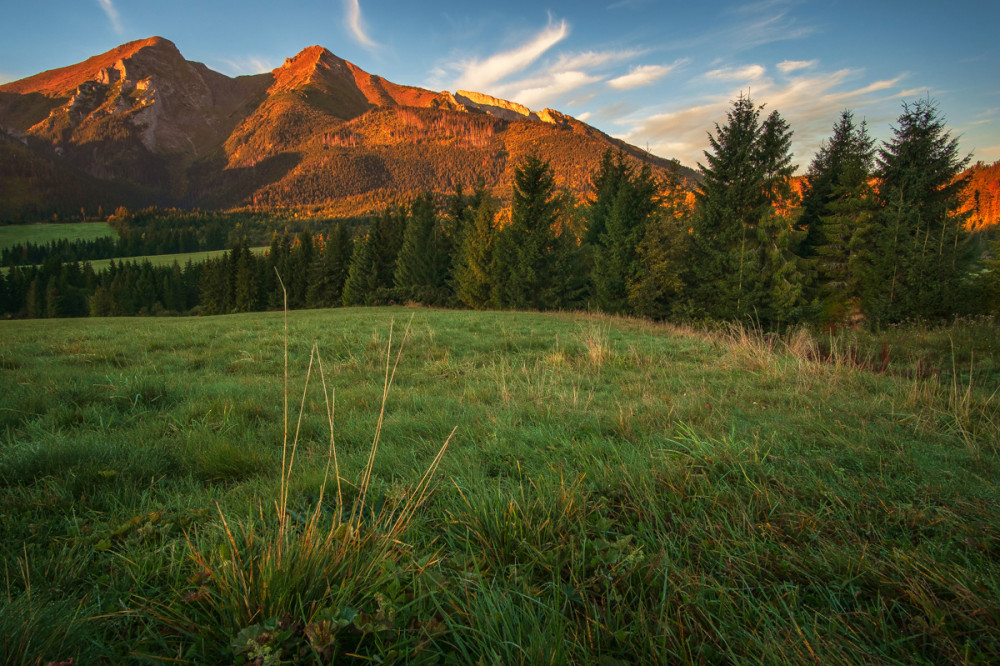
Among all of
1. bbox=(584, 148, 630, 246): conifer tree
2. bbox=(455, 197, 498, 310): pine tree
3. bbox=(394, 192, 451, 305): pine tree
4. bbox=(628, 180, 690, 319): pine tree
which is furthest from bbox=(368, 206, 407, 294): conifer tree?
bbox=(628, 180, 690, 319): pine tree

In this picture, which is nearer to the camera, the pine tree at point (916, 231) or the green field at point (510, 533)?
the green field at point (510, 533)

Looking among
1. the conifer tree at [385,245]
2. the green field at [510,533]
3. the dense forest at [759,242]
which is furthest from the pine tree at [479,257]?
the green field at [510,533]

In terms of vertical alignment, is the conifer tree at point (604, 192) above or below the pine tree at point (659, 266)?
above

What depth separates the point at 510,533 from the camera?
164cm

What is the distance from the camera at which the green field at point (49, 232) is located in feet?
346

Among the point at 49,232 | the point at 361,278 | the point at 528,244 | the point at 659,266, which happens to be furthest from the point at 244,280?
the point at 49,232

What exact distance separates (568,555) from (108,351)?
8.77 meters

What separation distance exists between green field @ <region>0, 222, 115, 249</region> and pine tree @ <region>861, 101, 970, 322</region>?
527 ft

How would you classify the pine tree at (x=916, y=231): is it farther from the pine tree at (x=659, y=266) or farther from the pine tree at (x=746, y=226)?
the pine tree at (x=659, y=266)

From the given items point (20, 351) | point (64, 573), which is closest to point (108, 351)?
point (20, 351)

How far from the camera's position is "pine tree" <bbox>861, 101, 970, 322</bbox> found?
20.1 metres

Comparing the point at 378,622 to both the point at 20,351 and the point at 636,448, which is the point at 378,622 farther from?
the point at 20,351

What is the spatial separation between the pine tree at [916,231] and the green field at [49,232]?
527ft

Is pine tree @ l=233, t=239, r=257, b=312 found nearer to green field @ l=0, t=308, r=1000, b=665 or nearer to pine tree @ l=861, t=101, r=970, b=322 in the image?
green field @ l=0, t=308, r=1000, b=665
